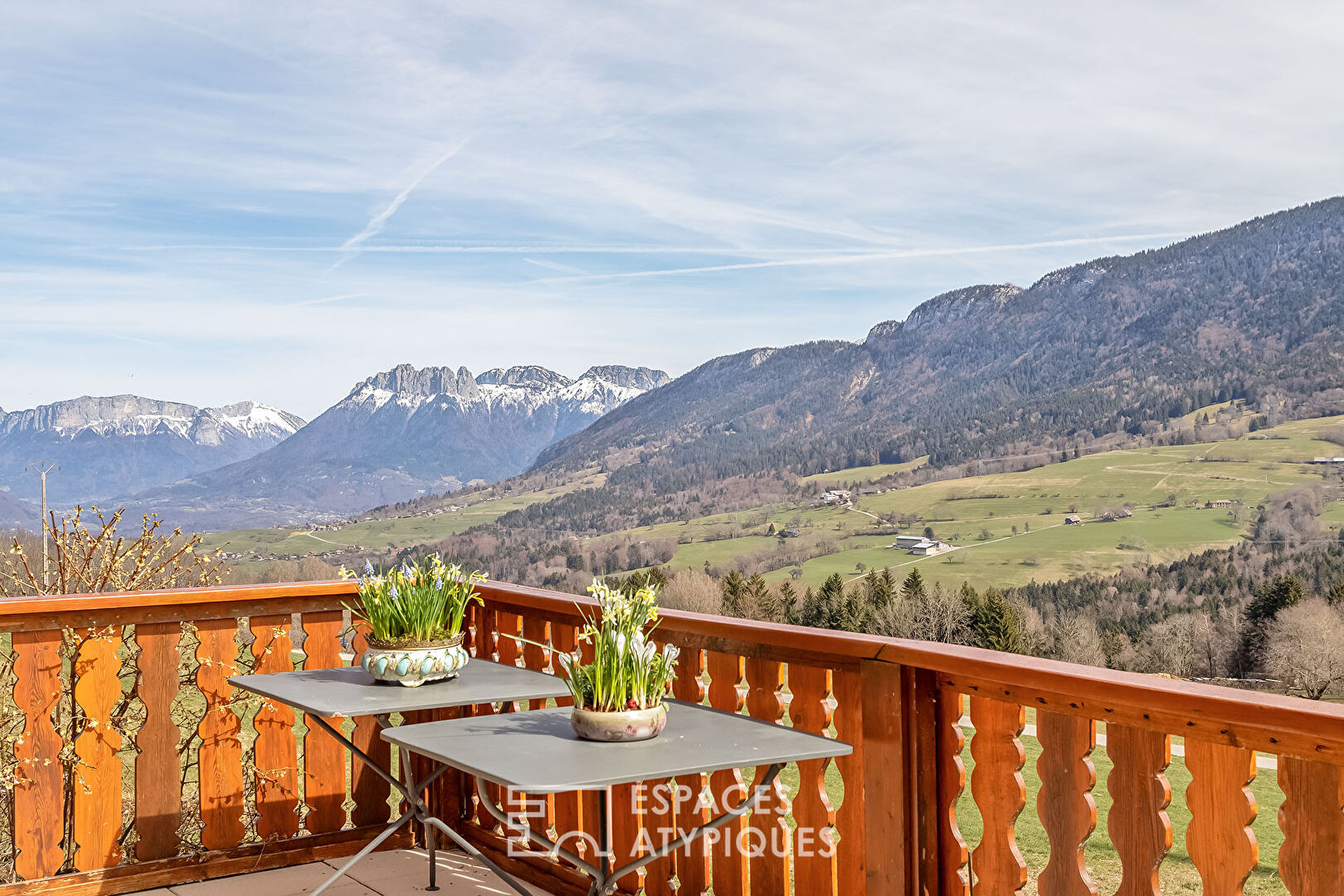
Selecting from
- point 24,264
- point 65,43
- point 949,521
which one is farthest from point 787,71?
point 24,264

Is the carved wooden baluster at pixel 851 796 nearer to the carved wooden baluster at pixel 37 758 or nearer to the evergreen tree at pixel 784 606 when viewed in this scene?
the carved wooden baluster at pixel 37 758

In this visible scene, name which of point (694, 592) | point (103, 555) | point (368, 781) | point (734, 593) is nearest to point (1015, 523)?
point (734, 593)

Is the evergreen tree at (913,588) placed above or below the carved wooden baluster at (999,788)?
below

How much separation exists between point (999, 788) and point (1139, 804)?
1.02 ft

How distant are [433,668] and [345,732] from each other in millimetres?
1202

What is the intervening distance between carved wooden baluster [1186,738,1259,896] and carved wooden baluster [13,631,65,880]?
3.14 metres

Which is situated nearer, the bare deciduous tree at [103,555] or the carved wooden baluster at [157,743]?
the carved wooden baluster at [157,743]

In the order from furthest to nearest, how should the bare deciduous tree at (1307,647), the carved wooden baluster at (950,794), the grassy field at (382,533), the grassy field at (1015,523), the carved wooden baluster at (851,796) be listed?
the grassy field at (382,533) → the grassy field at (1015,523) → the bare deciduous tree at (1307,647) → the carved wooden baluster at (851,796) → the carved wooden baluster at (950,794)

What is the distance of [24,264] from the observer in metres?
74.6

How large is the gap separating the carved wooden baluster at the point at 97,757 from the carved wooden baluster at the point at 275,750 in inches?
16.9

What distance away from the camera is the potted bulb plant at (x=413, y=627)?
2838 mm

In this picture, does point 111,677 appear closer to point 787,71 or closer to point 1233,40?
point 787,71

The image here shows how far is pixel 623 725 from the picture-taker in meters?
2.15

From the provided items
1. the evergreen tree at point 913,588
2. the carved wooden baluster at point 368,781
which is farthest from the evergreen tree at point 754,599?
the carved wooden baluster at point 368,781
